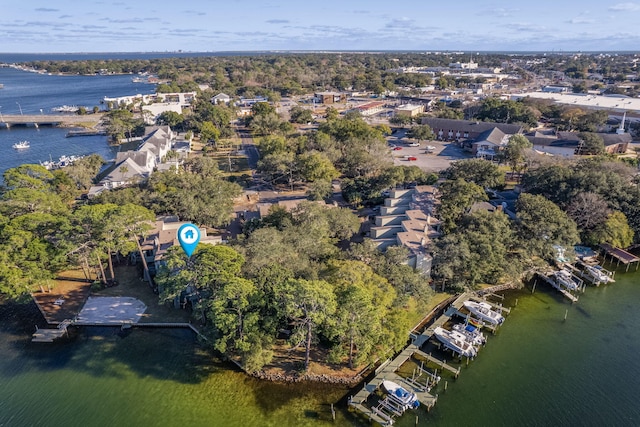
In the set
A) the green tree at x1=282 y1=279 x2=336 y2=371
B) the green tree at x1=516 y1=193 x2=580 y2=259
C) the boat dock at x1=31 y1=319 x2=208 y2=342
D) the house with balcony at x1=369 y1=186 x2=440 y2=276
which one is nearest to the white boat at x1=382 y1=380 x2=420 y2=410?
the green tree at x1=282 y1=279 x2=336 y2=371

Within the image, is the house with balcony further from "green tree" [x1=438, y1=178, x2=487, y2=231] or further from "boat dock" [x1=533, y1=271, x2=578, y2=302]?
"boat dock" [x1=533, y1=271, x2=578, y2=302]

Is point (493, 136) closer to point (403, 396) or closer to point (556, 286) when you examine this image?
point (556, 286)

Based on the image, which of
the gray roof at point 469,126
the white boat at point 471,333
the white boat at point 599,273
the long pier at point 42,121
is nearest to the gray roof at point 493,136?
the gray roof at point 469,126

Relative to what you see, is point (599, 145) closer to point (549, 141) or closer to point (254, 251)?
point (549, 141)

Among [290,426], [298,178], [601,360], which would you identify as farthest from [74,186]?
[601,360]

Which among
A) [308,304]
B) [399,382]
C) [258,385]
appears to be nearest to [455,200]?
[399,382]

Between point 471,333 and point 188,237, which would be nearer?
point 188,237
